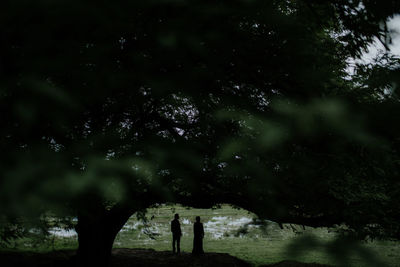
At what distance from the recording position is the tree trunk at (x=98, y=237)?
1052 cm

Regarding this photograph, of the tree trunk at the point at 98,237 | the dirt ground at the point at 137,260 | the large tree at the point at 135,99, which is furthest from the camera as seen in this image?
the dirt ground at the point at 137,260

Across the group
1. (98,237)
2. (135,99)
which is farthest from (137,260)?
(135,99)

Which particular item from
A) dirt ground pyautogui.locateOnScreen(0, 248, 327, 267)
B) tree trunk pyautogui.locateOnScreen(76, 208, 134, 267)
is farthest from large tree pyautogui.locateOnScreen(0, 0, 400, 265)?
dirt ground pyautogui.locateOnScreen(0, 248, 327, 267)

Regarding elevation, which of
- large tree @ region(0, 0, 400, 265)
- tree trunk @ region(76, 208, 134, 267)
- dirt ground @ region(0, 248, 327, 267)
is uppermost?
large tree @ region(0, 0, 400, 265)

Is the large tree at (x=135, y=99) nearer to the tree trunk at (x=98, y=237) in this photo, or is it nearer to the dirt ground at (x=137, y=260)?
the tree trunk at (x=98, y=237)

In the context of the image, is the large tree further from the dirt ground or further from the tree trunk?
the dirt ground

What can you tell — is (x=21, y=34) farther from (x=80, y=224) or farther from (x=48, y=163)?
(x=80, y=224)

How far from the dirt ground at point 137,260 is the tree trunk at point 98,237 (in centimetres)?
88

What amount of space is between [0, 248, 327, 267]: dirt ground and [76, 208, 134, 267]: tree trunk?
877 millimetres

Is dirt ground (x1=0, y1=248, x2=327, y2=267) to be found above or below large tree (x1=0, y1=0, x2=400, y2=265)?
below

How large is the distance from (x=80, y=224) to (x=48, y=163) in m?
9.39

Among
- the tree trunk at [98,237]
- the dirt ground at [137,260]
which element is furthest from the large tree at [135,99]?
the dirt ground at [137,260]

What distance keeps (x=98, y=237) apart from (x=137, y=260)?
306cm

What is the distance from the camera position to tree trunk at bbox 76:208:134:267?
10.5 m
